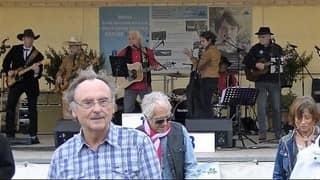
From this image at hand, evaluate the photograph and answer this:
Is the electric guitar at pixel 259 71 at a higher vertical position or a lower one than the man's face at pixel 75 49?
lower

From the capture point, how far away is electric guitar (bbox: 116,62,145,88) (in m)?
9.59

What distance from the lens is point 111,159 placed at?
272 centimetres

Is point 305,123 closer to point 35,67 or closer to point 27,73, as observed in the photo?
point 35,67

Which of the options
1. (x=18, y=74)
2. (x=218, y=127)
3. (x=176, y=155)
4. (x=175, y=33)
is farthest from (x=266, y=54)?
(x=176, y=155)

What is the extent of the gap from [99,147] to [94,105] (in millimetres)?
158

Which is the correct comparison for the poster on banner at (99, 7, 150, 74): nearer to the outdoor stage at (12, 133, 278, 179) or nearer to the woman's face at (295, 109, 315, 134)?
the outdoor stage at (12, 133, 278, 179)

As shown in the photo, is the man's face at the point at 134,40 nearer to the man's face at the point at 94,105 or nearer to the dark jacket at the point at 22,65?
the dark jacket at the point at 22,65

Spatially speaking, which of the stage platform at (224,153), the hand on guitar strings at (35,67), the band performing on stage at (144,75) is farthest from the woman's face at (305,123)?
the hand on guitar strings at (35,67)

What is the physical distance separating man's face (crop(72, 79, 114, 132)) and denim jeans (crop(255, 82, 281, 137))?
6652 millimetres

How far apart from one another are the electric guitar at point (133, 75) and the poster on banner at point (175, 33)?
1827 millimetres

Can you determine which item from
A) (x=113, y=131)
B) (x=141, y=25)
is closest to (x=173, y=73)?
(x=141, y=25)

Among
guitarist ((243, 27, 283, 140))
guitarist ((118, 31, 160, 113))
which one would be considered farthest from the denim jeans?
guitarist ((118, 31, 160, 113))

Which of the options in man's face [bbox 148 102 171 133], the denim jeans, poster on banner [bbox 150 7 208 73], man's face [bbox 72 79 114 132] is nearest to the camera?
man's face [bbox 72 79 114 132]

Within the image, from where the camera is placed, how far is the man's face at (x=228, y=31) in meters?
11.5
